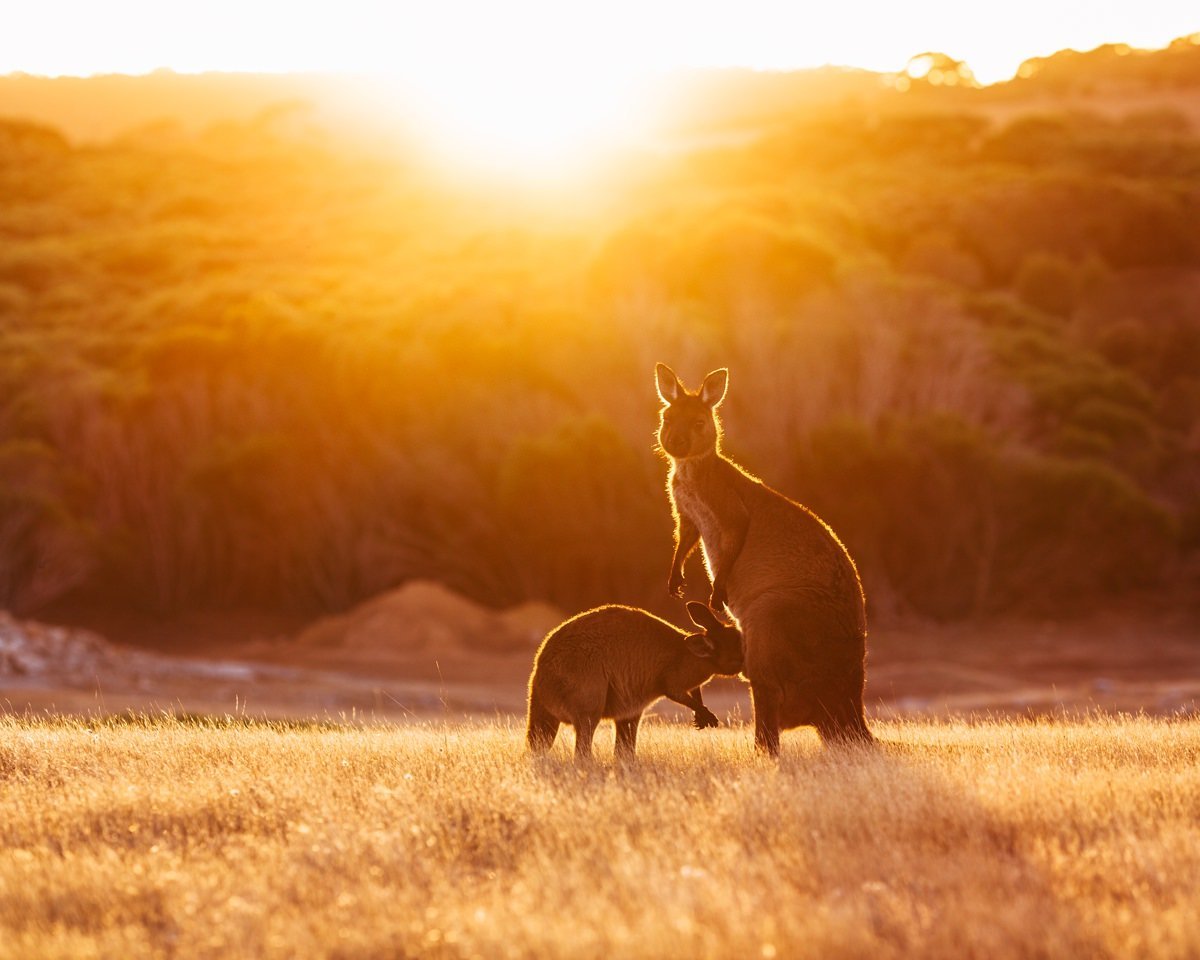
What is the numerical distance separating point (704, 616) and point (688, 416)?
1.17 metres

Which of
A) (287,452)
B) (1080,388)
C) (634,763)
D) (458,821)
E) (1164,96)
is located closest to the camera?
(458,821)

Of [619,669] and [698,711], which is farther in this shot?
[698,711]

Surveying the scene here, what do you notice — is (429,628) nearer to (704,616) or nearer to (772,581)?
(704,616)

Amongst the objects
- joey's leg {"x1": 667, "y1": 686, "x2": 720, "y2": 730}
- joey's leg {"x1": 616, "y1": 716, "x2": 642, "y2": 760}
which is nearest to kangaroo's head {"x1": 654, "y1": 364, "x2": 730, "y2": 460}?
joey's leg {"x1": 667, "y1": 686, "x2": 720, "y2": 730}

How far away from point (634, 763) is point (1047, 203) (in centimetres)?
7478

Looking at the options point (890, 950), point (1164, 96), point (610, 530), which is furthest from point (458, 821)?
point (1164, 96)

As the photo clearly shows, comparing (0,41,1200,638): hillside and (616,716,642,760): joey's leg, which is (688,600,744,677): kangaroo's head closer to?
(616,716,642,760): joey's leg

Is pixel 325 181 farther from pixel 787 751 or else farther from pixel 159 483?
pixel 787 751

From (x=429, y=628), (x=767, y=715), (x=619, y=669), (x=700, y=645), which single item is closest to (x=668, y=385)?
(x=700, y=645)

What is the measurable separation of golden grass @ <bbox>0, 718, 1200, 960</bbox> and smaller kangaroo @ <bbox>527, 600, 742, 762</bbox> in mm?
258

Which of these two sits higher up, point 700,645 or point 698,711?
point 700,645

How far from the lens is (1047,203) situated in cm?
7944

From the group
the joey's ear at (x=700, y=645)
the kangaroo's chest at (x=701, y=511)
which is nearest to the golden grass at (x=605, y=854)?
the joey's ear at (x=700, y=645)

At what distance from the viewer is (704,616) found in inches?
387
